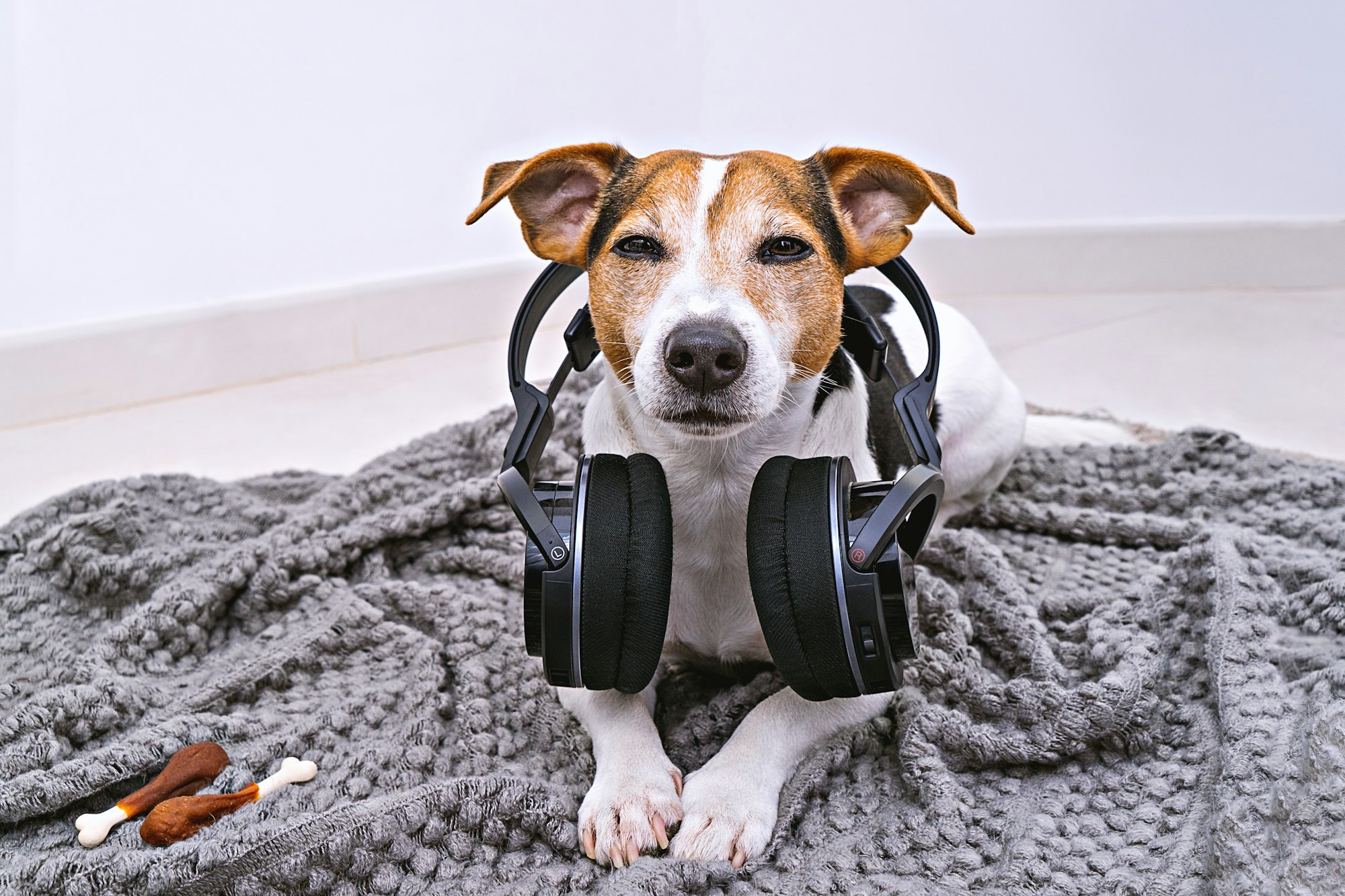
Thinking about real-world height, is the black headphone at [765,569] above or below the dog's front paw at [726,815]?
above

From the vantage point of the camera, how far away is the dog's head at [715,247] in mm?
1288

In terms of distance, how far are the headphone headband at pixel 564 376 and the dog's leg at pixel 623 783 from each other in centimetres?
31

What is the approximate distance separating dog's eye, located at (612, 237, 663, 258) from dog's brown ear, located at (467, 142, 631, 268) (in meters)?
0.14

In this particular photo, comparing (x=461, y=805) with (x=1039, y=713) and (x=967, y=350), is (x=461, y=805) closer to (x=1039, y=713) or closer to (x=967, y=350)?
(x=1039, y=713)

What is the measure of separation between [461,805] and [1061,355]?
285cm

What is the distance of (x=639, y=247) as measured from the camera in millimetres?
1418

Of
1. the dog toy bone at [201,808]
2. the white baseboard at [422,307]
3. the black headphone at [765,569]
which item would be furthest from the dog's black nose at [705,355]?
the white baseboard at [422,307]

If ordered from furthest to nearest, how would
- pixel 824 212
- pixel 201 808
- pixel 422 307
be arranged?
pixel 422 307 < pixel 824 212 < pixel 201 808

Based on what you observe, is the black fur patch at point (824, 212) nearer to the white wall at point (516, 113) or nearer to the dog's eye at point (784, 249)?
the dog's eye at point (784, 249)

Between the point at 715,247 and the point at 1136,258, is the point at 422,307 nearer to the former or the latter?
the point at 715,247

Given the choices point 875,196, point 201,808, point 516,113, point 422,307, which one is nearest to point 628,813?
point 201,808

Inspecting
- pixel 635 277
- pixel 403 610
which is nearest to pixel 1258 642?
pixel 635 277

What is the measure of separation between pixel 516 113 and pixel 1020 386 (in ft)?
6.31

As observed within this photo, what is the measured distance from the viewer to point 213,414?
3.29 meters
